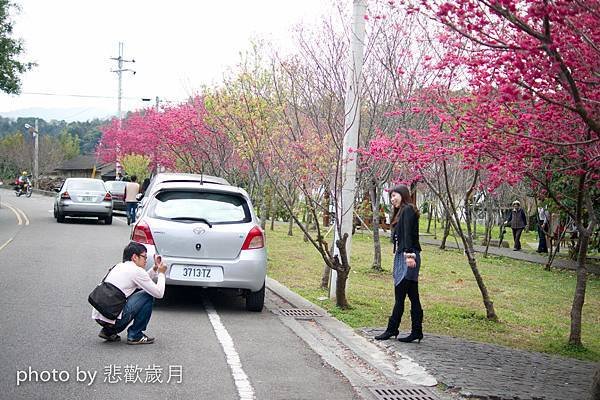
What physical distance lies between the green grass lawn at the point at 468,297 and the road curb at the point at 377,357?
0.30 metres

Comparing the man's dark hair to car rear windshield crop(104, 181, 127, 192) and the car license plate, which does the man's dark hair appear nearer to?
the car license plate

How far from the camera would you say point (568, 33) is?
19.4 feet

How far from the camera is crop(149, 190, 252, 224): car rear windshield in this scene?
9.36 m

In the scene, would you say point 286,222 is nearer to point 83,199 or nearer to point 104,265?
point 83,199

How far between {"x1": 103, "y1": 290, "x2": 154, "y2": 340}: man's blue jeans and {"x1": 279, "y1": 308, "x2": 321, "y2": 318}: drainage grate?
269cm

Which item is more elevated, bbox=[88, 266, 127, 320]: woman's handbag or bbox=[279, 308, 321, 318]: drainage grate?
bbox=[88, 266, 127, 320]: woman's handbag

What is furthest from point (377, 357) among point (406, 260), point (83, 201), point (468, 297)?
point (83, 201)

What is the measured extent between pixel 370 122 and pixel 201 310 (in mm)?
5840

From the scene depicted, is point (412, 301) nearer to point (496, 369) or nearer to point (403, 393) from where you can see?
point (496, 369)

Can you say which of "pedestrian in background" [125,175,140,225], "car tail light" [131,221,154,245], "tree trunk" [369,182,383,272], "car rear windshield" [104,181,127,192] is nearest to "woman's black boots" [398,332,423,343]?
"car tail light" [131,221,154,245]

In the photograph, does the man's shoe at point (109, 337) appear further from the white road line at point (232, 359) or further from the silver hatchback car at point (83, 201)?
the silver hatchback car at point (83, 201)

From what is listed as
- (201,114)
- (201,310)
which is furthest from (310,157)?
(201,114)

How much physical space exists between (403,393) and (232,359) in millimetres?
1660

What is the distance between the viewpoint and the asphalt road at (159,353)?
5.78 m
